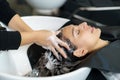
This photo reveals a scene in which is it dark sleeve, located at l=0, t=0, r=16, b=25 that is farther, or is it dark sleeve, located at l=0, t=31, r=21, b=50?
dark sleeve, located at l=0, t=0, r=16, b=25

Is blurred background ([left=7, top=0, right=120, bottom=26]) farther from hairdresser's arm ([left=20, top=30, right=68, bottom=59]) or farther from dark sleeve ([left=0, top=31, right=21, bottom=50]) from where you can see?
dark sleeve ([left=0, top=31, right=21, bottom=50])

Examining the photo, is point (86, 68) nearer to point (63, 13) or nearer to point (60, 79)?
point (60, 79)

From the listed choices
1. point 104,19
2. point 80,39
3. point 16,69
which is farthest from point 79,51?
point 104,19

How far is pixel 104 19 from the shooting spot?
1.84 m

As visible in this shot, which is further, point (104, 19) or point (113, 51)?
point (104, 19)

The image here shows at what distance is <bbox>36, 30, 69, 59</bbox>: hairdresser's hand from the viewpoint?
0.98m

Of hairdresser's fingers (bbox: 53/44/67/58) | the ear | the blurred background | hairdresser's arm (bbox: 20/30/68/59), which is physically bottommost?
the blurred background

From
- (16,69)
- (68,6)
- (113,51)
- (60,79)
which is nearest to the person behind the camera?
(60,79)

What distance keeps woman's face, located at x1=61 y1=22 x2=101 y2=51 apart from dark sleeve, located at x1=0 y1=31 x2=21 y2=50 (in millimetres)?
258

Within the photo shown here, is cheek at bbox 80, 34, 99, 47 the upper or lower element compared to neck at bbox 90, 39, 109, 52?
upper

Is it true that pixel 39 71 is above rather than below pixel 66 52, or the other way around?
below

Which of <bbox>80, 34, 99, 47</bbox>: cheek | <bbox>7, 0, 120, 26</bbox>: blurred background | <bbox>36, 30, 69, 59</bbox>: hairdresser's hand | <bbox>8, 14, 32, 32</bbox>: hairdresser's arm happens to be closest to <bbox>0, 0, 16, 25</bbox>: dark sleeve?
<bbox>8, 14, 32, 32</bbox>: hairdresser's arm

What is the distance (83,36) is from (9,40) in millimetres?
358

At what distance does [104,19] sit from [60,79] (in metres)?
1.07
